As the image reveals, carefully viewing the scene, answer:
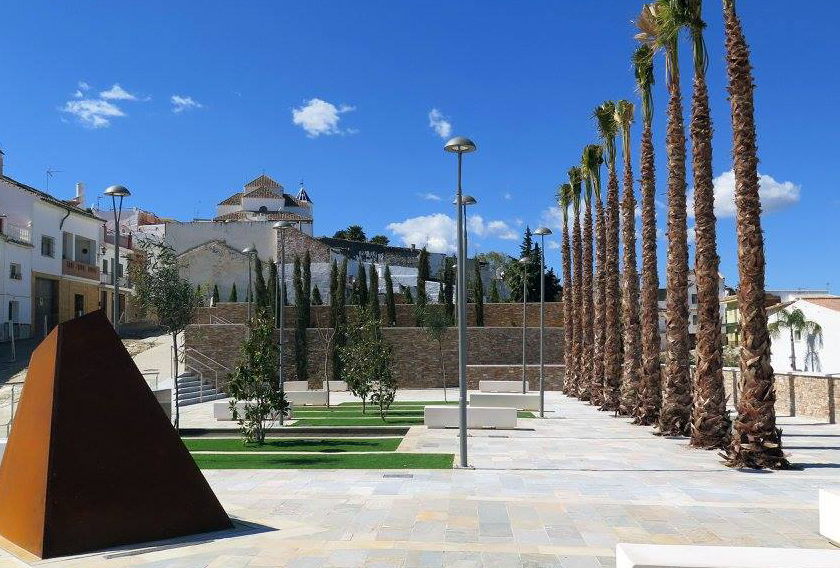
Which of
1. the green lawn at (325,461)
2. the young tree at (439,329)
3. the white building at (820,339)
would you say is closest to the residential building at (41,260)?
the young tree at (439,329)

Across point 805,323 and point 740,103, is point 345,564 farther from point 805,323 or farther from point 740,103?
Answer: point 805,323

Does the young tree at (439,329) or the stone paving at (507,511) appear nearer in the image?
the stone paving at (507,511)

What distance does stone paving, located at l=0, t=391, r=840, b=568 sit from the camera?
7.62 m

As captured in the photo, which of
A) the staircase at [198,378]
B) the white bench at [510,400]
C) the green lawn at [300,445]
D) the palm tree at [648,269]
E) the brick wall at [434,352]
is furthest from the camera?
the brick wall at [434,352]

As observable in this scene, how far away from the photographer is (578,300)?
3256 cm

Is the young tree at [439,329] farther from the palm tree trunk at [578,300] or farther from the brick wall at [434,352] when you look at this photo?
the palm tree trunk at [578,300]

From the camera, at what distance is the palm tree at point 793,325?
1817 inches

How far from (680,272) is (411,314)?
30252 millimetres

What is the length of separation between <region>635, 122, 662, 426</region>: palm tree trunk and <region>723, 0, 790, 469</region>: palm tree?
6485 millimetres

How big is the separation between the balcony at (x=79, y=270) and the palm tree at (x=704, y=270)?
36377 mm

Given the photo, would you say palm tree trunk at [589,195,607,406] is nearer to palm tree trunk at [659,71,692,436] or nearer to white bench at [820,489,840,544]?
palm tree trunk at [659,71,692,436]

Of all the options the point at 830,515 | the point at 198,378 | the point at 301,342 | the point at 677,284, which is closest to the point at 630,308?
the point at 677,284

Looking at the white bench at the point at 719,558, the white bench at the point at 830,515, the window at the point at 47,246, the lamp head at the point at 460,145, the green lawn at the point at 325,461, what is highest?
the window at the point at 47,246

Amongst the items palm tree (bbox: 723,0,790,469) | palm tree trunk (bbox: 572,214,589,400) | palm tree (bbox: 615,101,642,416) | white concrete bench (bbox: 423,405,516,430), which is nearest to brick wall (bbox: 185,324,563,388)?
palm tree trunk (bbox: 572,214,589,400)
